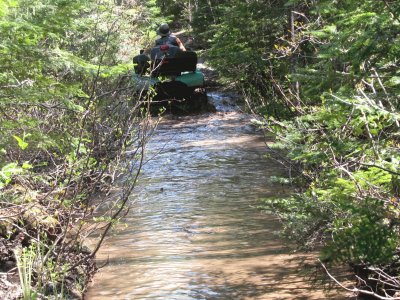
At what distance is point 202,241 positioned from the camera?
7566 mm

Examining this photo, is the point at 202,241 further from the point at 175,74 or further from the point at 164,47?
the point at 175,74

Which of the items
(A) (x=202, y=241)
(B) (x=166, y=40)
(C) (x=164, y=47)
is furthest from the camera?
(B) (x=166, y=40)

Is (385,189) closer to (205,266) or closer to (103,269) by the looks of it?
(205,266)

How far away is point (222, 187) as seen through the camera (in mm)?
10367

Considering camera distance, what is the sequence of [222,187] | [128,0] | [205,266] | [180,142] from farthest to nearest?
[128,0] → [180,142] → [222,187] → [205,266]

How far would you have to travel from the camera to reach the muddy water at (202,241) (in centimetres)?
612

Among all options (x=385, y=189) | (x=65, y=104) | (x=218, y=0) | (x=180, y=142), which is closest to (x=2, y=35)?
(x=65, y=104)

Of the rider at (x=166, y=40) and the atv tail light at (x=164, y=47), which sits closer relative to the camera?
the atv tail light at (x=164, y=47)

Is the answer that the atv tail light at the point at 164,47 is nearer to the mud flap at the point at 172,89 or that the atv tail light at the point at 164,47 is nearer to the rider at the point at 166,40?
the rider at the point at 166,40

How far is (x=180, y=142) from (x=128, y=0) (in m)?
8.39

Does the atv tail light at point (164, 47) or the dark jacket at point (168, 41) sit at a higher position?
the dark jacket at point (168, 41)

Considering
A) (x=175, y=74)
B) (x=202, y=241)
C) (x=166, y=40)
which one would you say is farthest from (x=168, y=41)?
(x=202, y=241)

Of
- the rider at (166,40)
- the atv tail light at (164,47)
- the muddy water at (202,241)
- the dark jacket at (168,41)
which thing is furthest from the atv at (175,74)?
the muddy water at (202,241)

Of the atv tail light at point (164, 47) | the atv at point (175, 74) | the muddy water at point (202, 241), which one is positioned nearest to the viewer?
the muddy water at point (202, 241)
